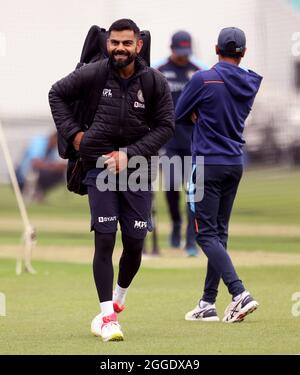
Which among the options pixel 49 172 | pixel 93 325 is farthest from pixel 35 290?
pixel 49 172

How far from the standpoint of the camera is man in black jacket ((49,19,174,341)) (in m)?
9.16

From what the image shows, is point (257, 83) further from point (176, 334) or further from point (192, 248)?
point (192, 248)

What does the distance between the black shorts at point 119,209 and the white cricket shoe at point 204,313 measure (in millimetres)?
1192

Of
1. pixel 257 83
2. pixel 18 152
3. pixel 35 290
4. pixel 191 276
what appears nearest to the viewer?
pixel 257 83

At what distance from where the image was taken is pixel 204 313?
34.0 feet

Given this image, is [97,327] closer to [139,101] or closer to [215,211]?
[215,211]

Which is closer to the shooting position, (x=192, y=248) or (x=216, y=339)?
(x=216, y=339)

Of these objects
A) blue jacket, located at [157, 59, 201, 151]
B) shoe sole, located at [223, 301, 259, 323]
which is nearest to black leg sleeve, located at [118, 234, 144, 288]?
shoe sole, located at [223, 301, 259, 323]

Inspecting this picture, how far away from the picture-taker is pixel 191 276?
44.9 ft

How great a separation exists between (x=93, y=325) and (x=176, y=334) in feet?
2.01

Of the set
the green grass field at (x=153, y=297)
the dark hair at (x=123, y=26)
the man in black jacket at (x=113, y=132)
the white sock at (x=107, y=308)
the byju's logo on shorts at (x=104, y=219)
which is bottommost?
the green grass field at (x=153, y=297)

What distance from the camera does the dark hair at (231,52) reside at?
1016 centimetres

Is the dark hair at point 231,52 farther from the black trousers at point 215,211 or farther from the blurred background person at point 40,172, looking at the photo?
the blurred background person at point 40,172

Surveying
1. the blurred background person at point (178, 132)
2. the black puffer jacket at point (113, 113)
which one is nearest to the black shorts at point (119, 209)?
the black puffer jacket at point (113, 113)
